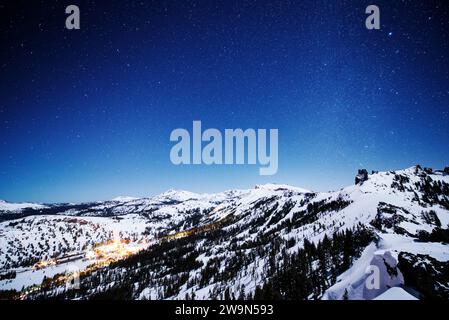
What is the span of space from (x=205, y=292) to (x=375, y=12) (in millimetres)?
83673

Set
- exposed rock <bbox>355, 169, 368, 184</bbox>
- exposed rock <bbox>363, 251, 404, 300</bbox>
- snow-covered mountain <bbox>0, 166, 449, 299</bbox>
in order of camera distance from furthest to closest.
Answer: exposed rock <bbox>355, 169, 368, 184</bbox>
snow-covered mountain <bbox>0, 166, 449, 299</bbox>
exposed rock <bbox>363, 251, 404, 300</bbox>

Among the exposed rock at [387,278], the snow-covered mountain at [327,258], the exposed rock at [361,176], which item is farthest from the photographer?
the exposed rock at [361,176]

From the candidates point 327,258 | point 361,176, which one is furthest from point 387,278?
point 361,176

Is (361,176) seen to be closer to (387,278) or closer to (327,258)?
(327,258)

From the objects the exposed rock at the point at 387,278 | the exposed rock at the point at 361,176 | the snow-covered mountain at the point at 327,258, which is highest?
the exposed rock at the point at 361,176

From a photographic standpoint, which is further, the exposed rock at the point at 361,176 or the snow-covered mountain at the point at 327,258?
the exposed rock at the point at 361,176

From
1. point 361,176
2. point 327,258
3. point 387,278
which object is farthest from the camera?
point 361,176

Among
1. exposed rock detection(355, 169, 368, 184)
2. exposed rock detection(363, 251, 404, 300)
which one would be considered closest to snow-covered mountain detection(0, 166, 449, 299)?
exposed rock detection(363, 251, 404, 300)

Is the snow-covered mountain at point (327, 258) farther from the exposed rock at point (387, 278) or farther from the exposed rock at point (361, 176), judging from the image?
the exposed rock at point (361, 176)

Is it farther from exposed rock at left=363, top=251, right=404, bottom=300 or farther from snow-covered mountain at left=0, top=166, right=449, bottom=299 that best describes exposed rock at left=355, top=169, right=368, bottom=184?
exposed rock at left=363, top=251, right=404, bottom=300

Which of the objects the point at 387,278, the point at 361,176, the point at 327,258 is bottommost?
the point at 327,258

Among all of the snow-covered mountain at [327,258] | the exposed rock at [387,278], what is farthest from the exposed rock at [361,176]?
the exposed rock at [387,278]
